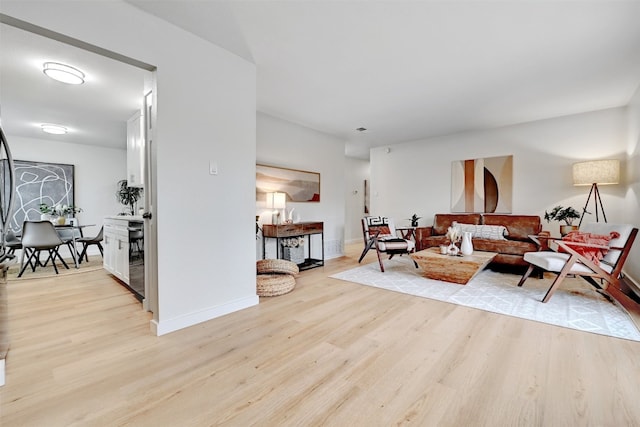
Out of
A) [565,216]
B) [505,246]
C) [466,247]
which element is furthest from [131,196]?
[565,216]

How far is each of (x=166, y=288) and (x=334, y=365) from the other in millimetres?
1389

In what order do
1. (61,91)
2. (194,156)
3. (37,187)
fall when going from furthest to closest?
(37,187), (61,91), (194,156)

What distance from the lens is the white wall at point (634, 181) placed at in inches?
128

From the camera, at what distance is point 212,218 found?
2.44 metres

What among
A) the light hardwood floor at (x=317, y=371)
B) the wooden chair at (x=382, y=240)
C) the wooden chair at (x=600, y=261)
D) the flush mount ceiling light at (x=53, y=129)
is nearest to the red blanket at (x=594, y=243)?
the wooden chair at (x=600, y=261)

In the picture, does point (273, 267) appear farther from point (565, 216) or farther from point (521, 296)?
point (565, 216)

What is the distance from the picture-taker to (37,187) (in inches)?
203

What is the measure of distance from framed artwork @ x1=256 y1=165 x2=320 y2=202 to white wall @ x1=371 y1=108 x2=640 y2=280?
2.13 metres

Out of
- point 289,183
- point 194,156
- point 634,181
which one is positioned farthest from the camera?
point 289,183

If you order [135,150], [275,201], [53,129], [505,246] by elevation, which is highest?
[53,129]

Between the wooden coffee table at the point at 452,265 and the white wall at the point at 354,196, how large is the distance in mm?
3859

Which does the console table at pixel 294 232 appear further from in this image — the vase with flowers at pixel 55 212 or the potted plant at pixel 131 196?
the vase with flowers at pixel 55 212

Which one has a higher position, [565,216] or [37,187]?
[37,187]

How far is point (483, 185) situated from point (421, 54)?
132 inches
